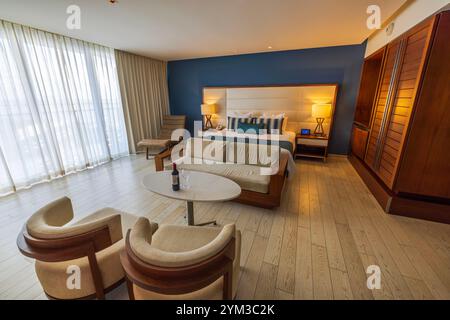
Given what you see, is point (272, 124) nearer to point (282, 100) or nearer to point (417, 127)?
point (282, 100)

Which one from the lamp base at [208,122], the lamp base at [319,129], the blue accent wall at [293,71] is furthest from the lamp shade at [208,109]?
the lamp base at [319,129]

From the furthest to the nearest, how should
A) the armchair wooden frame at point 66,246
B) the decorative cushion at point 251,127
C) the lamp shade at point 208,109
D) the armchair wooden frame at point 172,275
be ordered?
1. the lamp shade at point 208,109
2. the decorative cushion at point 251,127
3. the armchair wooden frame at point 66,246
4. the armchair wooden frame at point 172,275

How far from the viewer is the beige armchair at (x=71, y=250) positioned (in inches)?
36.9

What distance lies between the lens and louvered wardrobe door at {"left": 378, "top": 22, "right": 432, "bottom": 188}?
204 centimetres

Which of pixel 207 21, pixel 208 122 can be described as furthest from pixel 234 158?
pixel 208 122

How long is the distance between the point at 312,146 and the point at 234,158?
7.38 feet

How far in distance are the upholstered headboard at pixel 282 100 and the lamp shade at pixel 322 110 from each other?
0.21 m

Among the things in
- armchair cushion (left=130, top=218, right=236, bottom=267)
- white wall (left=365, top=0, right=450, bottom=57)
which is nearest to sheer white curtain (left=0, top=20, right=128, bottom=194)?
armchair cushion (left=130, top=218, right=236, bottom=267)

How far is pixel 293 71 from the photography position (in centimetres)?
432

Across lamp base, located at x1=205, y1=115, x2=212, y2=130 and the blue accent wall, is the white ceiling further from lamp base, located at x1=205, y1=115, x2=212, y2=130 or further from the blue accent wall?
lamp base, located at x1=205, y1=115, x2=212, y2=130

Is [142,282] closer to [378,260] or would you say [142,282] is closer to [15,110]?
[378,260]

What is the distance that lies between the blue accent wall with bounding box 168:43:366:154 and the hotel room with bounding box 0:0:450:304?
0.13 ft

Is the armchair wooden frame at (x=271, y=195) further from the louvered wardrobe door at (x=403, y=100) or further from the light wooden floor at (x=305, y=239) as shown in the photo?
the louvered wardrobe door at (x=403, y=100)

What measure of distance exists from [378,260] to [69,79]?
4.96m
